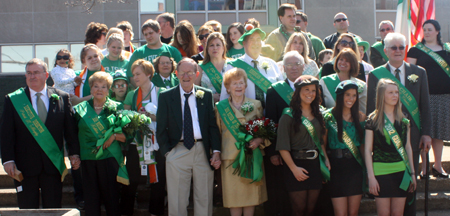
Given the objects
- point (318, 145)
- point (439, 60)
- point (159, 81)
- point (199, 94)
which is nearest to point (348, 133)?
point (318, 145)

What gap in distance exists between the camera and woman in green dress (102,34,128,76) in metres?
5.58

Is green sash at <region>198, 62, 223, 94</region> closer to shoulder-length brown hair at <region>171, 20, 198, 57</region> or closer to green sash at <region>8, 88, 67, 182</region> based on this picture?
shoulder-length brown hair at <region>171, 20, 198, 57</region>

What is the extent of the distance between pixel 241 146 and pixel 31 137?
2.05 meters

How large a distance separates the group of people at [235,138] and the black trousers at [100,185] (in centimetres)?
1

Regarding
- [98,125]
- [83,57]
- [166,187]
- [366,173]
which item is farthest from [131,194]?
[366,173]

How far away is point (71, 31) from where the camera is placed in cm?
1333

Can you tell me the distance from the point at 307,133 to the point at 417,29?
339 cm

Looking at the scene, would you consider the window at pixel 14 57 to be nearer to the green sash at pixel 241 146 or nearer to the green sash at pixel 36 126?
the green sash at pixel 36 126

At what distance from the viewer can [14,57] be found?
13.4 metres

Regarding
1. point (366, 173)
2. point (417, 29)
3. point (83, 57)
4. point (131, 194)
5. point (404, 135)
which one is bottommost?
point (131, 194)

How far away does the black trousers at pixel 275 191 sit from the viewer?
175 inches

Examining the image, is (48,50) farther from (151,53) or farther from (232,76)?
(232,76)

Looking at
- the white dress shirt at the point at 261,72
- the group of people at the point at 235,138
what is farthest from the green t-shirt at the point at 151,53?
the white dress shirt at the point at 261,72

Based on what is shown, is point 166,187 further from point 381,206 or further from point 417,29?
point 417,29
